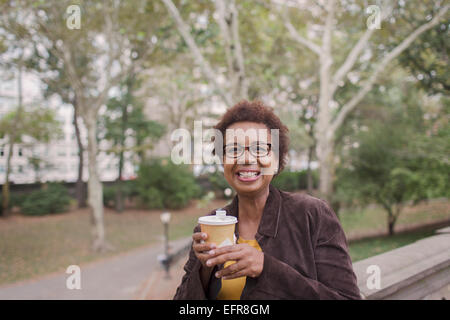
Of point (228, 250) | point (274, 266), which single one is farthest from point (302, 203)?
point (228, 250)

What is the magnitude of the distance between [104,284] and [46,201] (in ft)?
32.0

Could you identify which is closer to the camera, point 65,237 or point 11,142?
point 11,142

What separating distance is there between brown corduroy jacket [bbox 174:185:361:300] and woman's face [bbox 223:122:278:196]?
0.47 ft

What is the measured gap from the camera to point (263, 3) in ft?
20.7

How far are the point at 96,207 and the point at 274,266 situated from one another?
10626 mm

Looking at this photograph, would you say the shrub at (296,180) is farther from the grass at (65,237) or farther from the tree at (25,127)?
the tree at (25,127)

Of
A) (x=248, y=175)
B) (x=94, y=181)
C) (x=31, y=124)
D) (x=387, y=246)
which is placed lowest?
(x=387, y=246)

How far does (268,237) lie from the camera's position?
140cm

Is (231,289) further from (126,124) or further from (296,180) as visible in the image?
(296,180)

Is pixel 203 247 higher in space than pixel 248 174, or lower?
lower

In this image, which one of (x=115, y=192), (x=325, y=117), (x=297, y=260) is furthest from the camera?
(x=115, y=192)

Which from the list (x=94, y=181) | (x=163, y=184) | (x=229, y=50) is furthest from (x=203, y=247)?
(x=163, y=184)

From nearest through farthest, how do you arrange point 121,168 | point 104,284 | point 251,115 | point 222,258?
point 222,258, point 251,115, point 104,284, point 121,168
